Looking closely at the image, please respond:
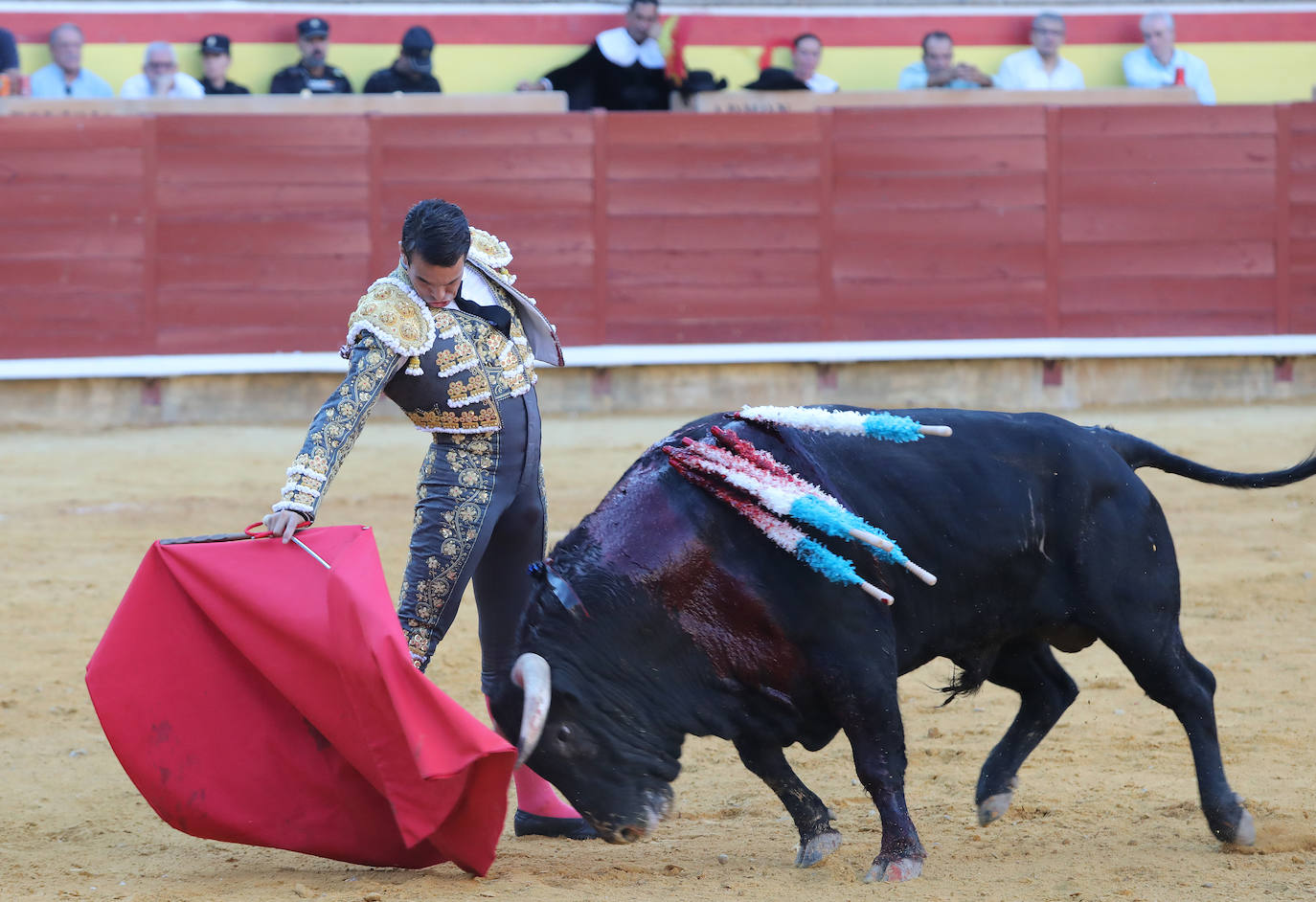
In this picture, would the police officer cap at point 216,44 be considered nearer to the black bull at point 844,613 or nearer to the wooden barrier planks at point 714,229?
the wooden barrier planks at point 714,229

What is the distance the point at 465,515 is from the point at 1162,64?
787cm

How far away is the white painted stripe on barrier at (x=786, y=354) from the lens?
28.0 feet

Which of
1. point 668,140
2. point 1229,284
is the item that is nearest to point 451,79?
point 668,140

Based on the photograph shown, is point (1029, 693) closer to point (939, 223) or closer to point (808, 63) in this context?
point (939, 223)

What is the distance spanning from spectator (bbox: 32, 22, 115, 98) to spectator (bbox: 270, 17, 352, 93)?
94 cm

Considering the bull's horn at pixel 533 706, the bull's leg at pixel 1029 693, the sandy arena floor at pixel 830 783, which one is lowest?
the sandy arena floor at pixel 830 783

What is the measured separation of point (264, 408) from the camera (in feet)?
28.5

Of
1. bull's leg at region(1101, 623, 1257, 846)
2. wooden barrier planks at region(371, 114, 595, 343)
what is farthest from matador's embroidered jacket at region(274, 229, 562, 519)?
wooden barrier planks at region(371, 114, 595, 343)

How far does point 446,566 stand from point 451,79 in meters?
6.92

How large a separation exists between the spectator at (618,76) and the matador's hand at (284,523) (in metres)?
6.52

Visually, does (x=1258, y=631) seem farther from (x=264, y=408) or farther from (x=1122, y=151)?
(x=264, y=408)

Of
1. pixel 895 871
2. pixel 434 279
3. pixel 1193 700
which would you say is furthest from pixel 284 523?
pixel 1193 700

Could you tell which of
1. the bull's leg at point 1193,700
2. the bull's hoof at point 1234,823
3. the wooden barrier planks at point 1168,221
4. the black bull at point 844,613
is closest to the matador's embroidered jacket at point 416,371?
the black bull at point 844,613

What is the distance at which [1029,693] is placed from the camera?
338cm
